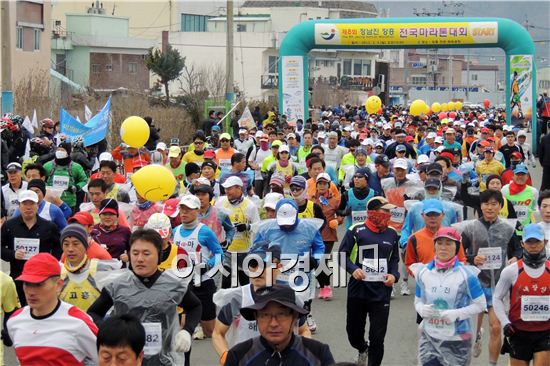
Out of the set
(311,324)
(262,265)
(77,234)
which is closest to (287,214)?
(311,324)

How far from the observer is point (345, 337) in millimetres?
11203

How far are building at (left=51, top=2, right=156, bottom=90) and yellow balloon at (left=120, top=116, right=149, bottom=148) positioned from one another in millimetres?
50020

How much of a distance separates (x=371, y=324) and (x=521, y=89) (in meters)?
23.8

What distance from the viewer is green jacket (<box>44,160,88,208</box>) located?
14.2 meters

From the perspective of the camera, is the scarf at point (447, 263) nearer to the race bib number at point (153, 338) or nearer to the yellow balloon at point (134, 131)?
the race bib number at point (153, 338)

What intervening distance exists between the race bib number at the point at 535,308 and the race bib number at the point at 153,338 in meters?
2.89

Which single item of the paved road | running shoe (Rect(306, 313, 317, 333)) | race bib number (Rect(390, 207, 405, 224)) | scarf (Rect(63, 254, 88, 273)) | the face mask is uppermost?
the face mask

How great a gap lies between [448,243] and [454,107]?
51.8m

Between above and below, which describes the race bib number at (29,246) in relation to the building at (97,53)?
below

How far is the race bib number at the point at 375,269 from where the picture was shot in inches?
373

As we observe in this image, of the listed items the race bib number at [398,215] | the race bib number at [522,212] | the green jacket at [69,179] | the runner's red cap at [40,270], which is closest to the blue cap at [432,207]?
the race bib number at [522,212]

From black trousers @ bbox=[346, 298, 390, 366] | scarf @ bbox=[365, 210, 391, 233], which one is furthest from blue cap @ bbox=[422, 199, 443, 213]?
black trousers @ bbox=[346, 298, 390, 366]

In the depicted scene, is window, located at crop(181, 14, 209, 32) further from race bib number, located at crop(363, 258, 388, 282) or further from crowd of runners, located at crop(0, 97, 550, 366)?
race bib number, located at crop(363, 258, 388, 282)

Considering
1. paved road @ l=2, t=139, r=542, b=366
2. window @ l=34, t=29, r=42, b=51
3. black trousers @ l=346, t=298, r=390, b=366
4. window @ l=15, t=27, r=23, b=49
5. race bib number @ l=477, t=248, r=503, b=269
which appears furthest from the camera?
window @ l=34, t=29, r=42, b=51
